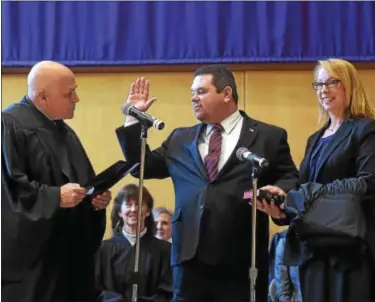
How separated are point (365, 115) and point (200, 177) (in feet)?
2.93

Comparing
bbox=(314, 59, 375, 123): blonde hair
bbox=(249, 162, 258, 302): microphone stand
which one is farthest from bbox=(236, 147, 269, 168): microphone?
bbox=(314, 59, 375, 123): blonde hair

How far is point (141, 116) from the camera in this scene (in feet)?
11.4

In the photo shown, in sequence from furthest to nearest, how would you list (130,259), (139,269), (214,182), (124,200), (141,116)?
(124,200) < (130,259) < (139,269) < (214,182) < (141,116)

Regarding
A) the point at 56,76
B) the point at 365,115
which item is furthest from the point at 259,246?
the point at 56,76

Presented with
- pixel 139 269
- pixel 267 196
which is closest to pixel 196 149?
pixel 267 196

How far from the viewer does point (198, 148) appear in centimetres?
382

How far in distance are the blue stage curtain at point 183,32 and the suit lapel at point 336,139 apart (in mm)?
2238

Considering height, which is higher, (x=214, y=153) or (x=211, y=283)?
(x=214, y=153)

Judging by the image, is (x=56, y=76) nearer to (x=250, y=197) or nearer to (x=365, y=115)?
(x=250, y=197)

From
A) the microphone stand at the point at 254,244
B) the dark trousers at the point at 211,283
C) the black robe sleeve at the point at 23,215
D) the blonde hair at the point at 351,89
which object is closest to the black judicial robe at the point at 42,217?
the black robe sleeve at the point at 23,215

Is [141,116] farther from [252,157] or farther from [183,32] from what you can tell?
[183,32]

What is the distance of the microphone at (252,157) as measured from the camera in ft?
10.6

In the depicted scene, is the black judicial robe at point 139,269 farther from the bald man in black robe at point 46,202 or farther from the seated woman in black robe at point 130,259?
the bald man in black robe at point 46,202

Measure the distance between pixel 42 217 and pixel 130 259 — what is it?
143cm
